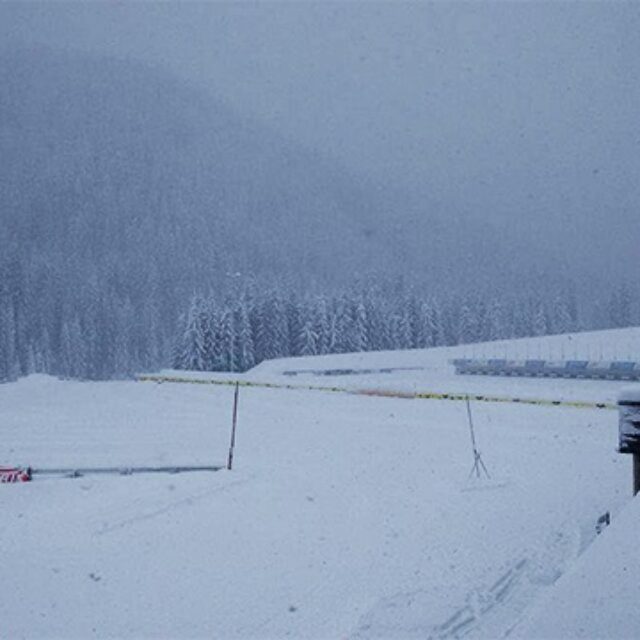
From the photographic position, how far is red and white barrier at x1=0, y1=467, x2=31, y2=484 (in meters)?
19.8

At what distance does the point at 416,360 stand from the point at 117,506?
54614mm

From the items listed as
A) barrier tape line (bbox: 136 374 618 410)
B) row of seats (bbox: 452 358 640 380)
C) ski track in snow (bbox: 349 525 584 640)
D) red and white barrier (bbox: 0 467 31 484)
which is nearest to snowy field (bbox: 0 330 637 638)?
ski track in snow (bbox: 349 525 584 640)

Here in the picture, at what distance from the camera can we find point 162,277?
194 m

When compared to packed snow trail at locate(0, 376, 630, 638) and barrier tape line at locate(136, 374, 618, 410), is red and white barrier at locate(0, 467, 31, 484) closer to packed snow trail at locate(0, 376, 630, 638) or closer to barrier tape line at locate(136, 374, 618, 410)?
packed snow trail at locate(0, 376, 630, 638)

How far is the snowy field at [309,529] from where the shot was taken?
10570 millimetres

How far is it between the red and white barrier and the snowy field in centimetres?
88

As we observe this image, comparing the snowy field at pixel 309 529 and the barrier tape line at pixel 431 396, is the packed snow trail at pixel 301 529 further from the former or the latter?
the barrier tape line at pixel 431 396

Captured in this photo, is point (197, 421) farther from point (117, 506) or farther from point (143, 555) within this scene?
point (143, 555)

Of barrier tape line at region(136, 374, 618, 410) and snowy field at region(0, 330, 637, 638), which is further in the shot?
barrier tape line at region(136, 374, 618, 410)

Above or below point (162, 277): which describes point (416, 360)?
below

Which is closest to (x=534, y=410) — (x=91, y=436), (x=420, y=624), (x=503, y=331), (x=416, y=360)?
(x=91, y=436)

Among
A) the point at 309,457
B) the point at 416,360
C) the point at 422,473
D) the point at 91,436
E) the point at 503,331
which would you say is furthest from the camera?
the point at 503,331

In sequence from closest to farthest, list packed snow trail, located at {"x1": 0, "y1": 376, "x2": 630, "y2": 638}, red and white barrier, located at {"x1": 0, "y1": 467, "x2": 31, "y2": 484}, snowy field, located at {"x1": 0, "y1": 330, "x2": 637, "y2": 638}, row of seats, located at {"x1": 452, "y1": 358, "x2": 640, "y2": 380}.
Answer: snowy field, located at {"x1": 0, "y1": 330, "x2": 637, "y2": 638} < packed snow trail, located at {"x1": 0, "y1": 376, "x2": 630, "y2": 638} < red and white barrier, located at {"x1": 0, "y1": 467, "x2": 31, "y2": 484} < row of seats, located at {"x1": 452, "y1": 358, "x2": 640, "y2": 380}

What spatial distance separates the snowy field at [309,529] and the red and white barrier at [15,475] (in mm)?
876
